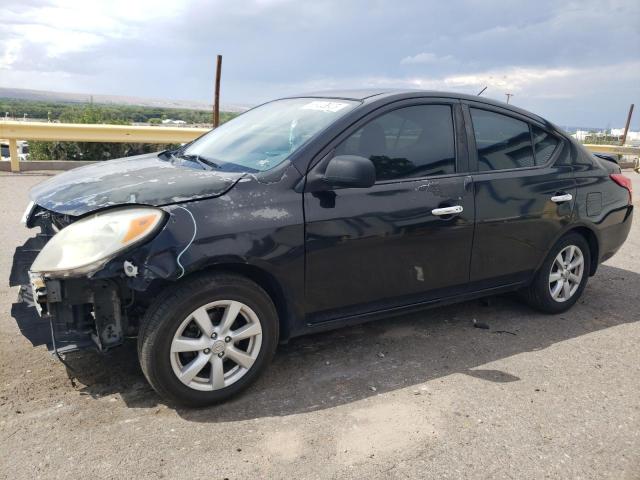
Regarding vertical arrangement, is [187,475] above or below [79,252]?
below

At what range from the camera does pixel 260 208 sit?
3059mm

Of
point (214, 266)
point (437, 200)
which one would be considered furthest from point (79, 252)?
point (437, 200)

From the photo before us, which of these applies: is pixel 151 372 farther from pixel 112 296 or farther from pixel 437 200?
pixel 437 200

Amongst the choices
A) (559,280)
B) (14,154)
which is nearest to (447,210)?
(559,280)

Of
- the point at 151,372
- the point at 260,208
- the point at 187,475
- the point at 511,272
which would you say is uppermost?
the point at 260,208

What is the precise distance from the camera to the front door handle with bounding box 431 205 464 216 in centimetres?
367

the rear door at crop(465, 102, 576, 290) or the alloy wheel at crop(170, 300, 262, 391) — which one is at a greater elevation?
the rear door at crop(465, 102, 576, 290)

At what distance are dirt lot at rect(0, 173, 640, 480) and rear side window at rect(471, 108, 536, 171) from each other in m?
1.30

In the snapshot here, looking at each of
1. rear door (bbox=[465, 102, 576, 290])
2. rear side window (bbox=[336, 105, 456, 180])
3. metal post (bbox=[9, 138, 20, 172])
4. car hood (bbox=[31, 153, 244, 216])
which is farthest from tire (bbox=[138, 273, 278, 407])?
metal post (bbox=[9, 138, 20, 172])

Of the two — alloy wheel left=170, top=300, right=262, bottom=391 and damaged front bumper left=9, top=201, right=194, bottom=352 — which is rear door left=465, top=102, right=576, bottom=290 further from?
damaged front bumper left=9, top=201, right=194, bottom=352

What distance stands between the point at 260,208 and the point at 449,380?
1.59 meters

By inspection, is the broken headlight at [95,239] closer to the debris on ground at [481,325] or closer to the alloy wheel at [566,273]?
the debris on ground at [481,325]

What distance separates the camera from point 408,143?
12.1ft

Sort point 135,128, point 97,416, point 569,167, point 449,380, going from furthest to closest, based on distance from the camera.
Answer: point 135,128, point 569,167, point 449,380, point 97,416
